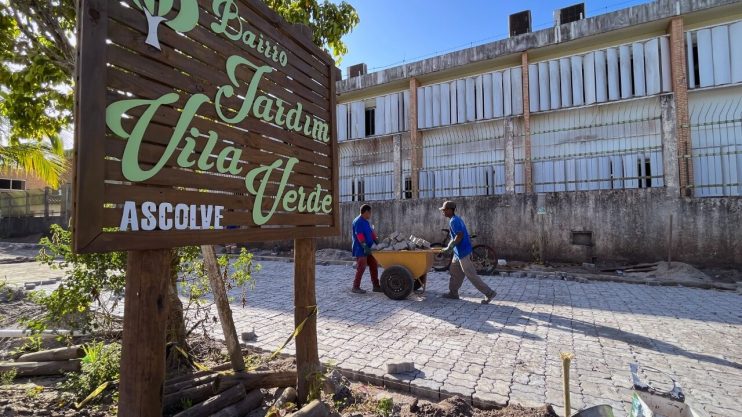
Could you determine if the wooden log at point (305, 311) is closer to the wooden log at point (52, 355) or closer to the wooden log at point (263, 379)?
the wooden log at point (263, 379)

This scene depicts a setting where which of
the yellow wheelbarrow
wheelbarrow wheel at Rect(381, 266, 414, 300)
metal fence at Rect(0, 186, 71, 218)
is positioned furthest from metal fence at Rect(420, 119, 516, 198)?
metal fence at Rect(0, 186, 71, 218)

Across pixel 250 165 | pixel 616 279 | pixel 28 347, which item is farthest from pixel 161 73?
pixel 616 279

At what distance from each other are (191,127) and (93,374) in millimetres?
2735

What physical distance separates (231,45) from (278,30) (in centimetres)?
67

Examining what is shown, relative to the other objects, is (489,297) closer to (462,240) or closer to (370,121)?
(462,240)

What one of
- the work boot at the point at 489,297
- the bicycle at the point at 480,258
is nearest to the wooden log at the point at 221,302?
the work boot at the point at 489,297

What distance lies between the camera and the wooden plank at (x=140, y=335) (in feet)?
6.48

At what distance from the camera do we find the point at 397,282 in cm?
763

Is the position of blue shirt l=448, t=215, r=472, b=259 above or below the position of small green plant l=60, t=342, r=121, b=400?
above

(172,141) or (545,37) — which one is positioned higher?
(545,37)

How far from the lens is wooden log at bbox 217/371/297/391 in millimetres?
3329

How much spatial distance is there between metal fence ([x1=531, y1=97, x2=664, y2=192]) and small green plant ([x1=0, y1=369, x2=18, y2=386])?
14.4 metres

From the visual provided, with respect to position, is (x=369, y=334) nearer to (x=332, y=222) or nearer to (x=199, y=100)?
(x=332, y=222)

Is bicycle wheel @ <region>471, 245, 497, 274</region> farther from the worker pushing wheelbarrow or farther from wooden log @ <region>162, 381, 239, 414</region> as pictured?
wooden log @ <region>162, 381, 239, 414</region>
